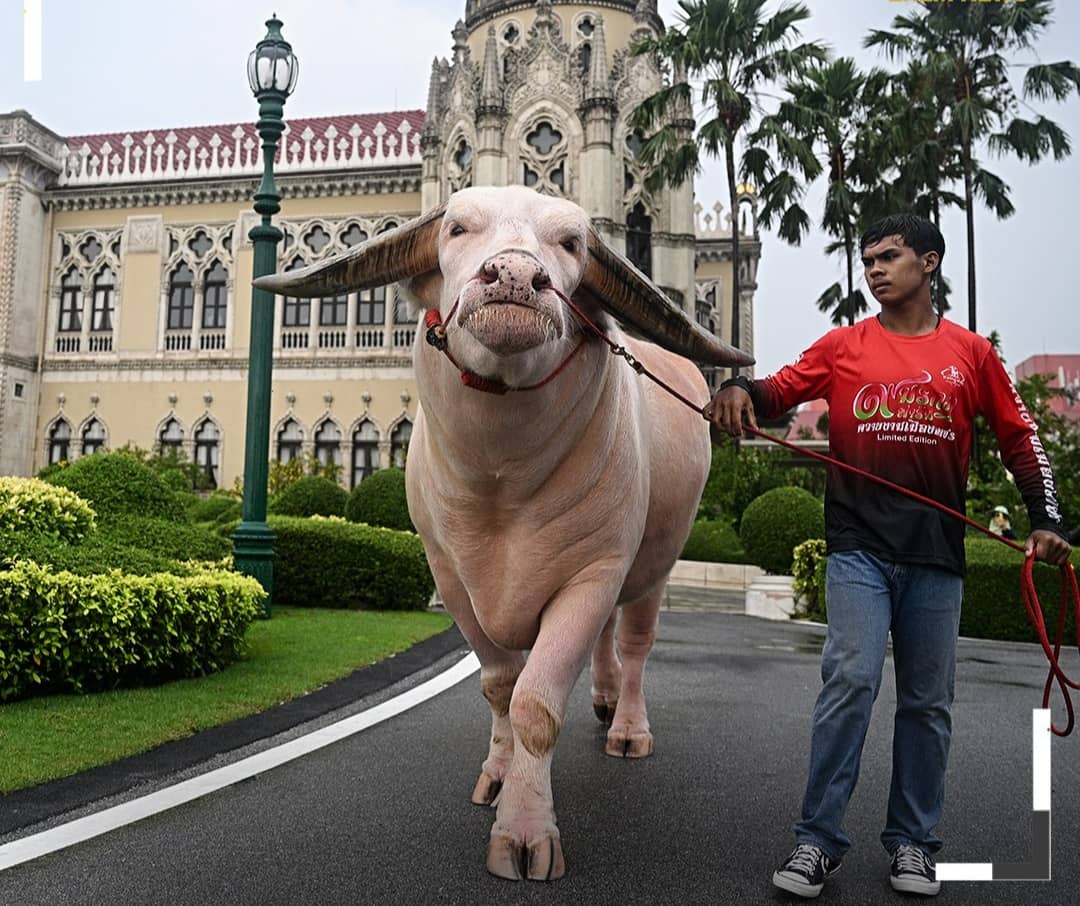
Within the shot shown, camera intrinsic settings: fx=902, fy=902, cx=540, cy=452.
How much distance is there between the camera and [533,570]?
10.0 feet

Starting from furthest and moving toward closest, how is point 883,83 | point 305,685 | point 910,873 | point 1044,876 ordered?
point 883,83 < point 305,685 < point 910,873 < point 1044,876

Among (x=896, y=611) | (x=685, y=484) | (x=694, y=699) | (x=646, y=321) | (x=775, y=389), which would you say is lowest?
(x=694, y=699)

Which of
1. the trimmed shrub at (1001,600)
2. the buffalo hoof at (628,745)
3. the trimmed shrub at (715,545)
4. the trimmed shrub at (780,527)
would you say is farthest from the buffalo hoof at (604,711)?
the trimmed shrub at (715,545)

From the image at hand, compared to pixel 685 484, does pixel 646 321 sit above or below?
above

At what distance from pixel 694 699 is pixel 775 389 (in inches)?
139

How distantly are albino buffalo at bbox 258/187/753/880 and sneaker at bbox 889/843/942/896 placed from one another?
106 centimetres

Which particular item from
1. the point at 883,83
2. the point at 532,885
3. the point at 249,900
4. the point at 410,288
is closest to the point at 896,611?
the point at 532,885

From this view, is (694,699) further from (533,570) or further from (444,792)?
(533,570)

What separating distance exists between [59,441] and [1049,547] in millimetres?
39544

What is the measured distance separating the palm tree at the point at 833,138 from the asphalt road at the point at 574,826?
20.9 m

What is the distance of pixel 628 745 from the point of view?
4.46m

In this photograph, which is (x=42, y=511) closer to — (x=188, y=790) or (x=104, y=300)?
(x=188, y=790)

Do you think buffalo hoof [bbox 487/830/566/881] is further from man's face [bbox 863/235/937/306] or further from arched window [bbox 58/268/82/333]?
arched window [bbox 58/268/82/333]

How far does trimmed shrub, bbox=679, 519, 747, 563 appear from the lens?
17.7m
